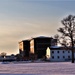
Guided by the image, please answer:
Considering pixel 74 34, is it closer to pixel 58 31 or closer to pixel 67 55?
pixel 58 31

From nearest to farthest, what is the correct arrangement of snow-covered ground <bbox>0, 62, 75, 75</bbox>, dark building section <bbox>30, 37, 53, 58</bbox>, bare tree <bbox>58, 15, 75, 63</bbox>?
snow-covered ground <bbox>0, 62, 75, 75</bbox> < bare tree <bbox>58, 15, 75, 63</bbox> < dark building section <bbox>30, 37, 53, 58</bbox>

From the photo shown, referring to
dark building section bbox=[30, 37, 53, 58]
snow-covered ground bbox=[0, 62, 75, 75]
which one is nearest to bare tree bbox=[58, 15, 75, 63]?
snow-covered ground bbox=[0, 62, 75, 75]

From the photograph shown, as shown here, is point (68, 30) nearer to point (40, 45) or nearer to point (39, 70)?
point (39, 70)

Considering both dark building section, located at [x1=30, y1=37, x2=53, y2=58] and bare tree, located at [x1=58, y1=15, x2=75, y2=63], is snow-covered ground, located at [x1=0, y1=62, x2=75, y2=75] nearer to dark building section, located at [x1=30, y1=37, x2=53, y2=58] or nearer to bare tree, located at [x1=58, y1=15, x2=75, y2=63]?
bare tree, located at [x1=58, y1=15, x2=75, y2=63]

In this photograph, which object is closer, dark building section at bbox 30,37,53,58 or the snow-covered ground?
the snow-covered ground

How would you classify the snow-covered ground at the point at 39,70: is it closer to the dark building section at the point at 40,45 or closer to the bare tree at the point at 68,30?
the bare tree at the point at 68,30

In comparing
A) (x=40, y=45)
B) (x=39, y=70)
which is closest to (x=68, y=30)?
(x=39, y=70)

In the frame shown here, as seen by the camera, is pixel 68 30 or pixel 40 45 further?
pixel 40 45

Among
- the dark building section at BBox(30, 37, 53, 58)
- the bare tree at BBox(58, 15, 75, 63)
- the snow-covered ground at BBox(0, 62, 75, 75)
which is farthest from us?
the dark building section at BBox(30, 37, 53, 58)

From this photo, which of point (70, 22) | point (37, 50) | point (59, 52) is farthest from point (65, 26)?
point (37, 50)

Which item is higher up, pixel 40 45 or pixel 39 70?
pixel 40 45

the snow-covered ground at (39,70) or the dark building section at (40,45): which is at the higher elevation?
the dark building section at (40,45)

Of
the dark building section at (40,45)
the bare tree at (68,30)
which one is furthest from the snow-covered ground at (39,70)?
the dark building section at (40,45)

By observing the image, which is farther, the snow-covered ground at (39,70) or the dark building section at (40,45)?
the dark building section at (40,45)
